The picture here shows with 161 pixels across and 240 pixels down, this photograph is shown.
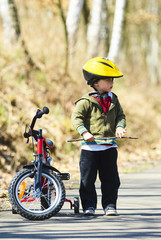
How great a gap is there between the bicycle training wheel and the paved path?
114 millimetres

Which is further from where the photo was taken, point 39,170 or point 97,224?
point 39,170

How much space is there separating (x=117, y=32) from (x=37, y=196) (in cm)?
1659

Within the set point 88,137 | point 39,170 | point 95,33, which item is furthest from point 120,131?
point 95,33

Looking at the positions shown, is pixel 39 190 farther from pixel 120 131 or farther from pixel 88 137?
pixel 120 131

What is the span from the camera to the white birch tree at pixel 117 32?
2153cm

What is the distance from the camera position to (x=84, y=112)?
6.46 metres

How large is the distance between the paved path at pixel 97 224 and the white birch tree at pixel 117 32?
1428cm

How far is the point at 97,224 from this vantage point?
5.88 m

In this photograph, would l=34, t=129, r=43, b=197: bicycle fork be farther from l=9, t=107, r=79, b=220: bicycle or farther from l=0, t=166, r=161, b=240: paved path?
l=0, t=166, r=161, b=240: paved path

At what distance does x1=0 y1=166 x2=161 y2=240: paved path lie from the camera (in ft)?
17.5

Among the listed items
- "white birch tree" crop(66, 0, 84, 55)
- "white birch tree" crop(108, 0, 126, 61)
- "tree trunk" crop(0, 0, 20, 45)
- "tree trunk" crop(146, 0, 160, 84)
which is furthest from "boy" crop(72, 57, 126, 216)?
"tree trunk" crop(146, 0, 160, 84)

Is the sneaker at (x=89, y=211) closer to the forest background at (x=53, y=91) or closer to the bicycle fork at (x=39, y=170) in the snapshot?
the bicycle fork at (x=39, y=170)

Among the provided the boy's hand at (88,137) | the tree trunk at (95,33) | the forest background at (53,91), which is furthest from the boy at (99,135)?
the tree trunk at (95,33)

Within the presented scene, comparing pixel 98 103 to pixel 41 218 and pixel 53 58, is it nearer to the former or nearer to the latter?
pixel 41 218
